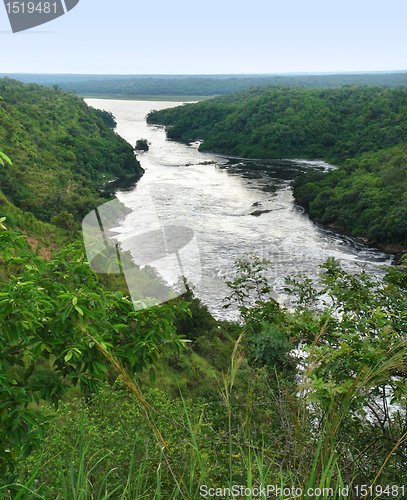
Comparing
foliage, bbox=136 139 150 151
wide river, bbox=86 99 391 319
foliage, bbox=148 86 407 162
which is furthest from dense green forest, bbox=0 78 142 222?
foliage, bbox=148 86 407 162

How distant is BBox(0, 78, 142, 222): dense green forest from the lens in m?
30.0

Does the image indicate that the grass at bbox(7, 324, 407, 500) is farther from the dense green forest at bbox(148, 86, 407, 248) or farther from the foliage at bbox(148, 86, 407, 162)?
the foliage at bbox(148, 86, 407, 162)

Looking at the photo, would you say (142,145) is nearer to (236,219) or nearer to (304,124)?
(304,124)

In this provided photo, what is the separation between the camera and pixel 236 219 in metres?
30.9

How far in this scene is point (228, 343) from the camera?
14.9 metres

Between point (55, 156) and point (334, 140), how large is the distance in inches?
1525

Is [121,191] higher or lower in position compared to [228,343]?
lower

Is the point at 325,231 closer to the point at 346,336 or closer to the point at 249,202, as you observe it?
the point at 249,202

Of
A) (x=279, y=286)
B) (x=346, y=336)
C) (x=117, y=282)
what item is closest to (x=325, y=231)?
(x=279, y=286)

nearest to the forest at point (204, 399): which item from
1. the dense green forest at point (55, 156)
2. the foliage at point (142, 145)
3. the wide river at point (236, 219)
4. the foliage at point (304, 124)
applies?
the wide river at point (236, 219)

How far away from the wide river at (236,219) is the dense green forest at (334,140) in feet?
7.14

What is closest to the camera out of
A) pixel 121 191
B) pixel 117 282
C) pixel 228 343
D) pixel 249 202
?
pixel 117 282

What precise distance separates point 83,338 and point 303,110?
75206 millimetres

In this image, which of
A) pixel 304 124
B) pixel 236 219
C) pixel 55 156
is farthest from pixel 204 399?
pixel 304 124
